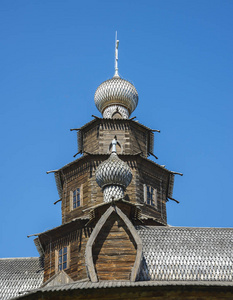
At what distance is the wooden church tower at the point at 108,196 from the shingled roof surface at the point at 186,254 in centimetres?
68

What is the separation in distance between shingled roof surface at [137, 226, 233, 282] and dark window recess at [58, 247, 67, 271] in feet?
15.2

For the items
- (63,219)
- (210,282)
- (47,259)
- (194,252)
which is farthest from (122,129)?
(210,282)

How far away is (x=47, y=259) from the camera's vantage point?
22.0m

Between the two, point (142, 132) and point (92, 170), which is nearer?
point (92, 170)

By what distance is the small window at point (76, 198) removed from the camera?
23320 millimetres

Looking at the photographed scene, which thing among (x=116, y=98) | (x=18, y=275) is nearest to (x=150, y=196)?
(x=116, y=98)

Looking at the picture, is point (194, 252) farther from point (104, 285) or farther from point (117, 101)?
point (117, 101)

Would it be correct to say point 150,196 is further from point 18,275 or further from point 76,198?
point 18,275

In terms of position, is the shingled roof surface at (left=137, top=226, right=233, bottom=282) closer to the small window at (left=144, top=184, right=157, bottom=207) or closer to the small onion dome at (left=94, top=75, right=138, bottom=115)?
the small window at (left=144, top=184, right=157, bottom=207)

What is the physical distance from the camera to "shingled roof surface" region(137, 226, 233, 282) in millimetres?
15727

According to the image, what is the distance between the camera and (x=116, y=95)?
89.4ft

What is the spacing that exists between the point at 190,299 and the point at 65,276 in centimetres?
693

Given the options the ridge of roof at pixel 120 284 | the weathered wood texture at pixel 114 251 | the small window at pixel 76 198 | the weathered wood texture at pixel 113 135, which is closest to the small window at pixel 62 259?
the small window at pixel 76 198

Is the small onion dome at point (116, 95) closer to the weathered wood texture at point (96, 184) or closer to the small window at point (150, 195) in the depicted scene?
the weathered wood texture at point (96, 184)
